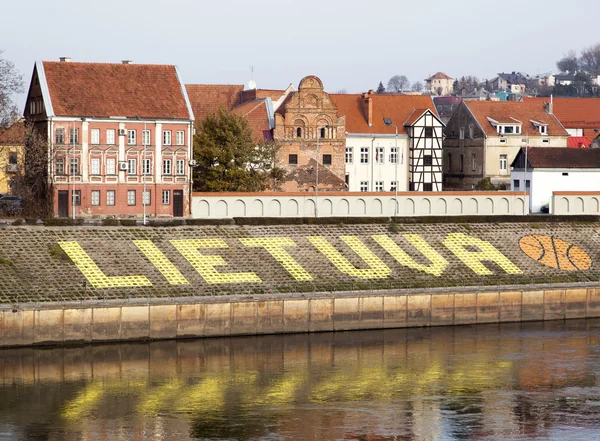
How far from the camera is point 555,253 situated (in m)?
87.8

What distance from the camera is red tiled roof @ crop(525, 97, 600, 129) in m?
→ 145

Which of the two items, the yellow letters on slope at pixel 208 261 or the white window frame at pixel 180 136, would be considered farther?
the white window frame at pixel 180 136

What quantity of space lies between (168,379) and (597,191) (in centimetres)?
5693

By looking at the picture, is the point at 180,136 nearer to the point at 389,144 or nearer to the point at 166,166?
the point at 166,166

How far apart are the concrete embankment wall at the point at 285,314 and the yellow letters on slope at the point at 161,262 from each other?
3610mm

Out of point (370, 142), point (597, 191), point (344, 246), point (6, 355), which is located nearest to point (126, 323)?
point (6, 355)

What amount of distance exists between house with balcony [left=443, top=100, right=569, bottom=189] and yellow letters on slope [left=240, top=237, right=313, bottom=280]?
50.0 m

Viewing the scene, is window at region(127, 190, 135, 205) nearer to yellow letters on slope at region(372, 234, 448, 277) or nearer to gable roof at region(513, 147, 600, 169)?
yellow letters on slope at region(372, 234, 448, 277)

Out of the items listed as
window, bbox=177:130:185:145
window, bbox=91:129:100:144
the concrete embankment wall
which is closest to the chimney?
window, bbox=177:130:185:145

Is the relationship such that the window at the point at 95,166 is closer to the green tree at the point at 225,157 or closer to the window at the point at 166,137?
the window at the point at 166,137

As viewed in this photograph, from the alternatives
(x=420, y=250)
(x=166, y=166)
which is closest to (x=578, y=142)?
(x=166, y=166)

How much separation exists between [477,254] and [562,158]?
27.1 meters

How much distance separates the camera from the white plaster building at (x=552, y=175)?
10612 cm

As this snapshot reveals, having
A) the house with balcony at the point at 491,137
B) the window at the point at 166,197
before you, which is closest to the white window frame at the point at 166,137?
the window at the point at 166,197
